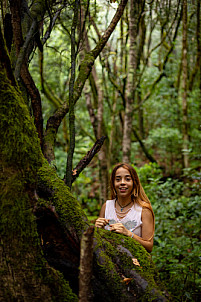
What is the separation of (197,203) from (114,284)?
11.7 ft

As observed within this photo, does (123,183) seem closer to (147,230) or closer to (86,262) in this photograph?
(147,230)

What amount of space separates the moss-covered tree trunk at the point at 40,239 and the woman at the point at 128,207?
0.59 m

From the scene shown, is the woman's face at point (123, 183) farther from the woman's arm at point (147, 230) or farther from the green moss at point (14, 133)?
the green moss at point (14, 133)

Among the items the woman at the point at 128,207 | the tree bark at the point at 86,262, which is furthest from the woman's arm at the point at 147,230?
the tree bark at the point at 86,262

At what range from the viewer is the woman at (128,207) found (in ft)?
8.86

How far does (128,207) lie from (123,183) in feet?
0.85

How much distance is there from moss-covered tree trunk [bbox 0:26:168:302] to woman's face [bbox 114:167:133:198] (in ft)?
2.81

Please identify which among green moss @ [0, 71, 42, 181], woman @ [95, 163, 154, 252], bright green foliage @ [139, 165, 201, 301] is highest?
green moss @ [0, 71, 42, 181]

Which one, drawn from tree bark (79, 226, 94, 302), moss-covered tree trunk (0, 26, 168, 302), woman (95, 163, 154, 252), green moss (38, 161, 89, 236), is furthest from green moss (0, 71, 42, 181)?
woman (95, 163, 154, 252)

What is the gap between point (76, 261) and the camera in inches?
75.2

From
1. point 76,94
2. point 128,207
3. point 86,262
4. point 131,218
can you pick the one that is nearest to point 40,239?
point 86,262

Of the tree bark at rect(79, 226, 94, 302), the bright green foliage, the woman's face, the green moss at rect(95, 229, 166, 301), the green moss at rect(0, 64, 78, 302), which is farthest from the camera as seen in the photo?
the bright green foliage

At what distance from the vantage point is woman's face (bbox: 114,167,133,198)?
2.93 meters

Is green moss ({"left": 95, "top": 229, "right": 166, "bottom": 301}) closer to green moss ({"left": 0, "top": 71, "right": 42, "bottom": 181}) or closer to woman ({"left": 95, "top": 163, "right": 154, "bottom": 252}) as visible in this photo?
woman ({"left": 95, "top": 163, "right": 154, "bottom": 252})
